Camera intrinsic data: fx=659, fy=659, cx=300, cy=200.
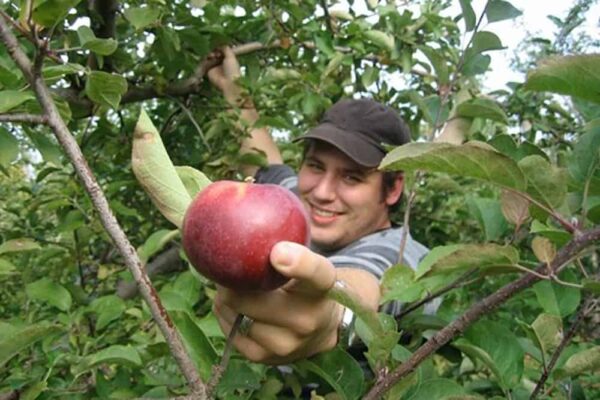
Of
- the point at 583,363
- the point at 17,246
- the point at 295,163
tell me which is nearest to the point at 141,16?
the point at 17,246

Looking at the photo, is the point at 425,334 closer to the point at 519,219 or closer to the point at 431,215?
the point at 519,219

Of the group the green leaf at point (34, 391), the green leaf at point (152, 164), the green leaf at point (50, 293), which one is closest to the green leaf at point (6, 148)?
the green leaf at point (50, 293)

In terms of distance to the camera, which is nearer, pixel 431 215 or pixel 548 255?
pixel 548 255

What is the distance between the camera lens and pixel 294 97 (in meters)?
2.22

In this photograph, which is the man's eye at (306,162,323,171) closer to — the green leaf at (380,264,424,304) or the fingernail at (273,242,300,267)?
the green leaf at (380,264,424,304)

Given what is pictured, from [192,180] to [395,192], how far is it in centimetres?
128

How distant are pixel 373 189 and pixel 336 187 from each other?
0.12m

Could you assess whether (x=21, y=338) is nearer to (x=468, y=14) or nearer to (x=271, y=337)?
(x=271, y=337)

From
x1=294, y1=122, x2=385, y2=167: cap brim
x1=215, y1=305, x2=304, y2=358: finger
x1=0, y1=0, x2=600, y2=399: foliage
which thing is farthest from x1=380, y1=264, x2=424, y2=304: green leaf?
x1=294, y1=122, x2=385, y2=167: cap brim

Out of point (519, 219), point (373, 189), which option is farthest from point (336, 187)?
point (519, 219)

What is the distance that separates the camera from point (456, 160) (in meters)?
0.70

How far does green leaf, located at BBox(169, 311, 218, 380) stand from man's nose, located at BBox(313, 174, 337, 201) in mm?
972

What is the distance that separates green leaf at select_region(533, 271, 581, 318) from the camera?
1.15 metres

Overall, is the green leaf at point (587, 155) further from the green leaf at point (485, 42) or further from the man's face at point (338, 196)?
the man's face at point (338, 196)
